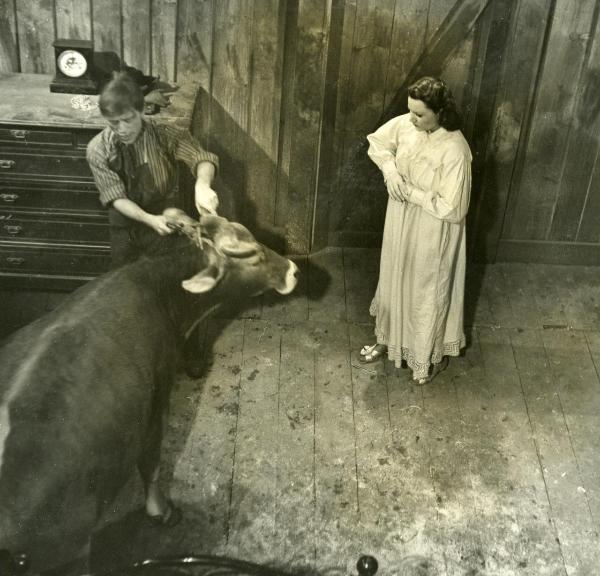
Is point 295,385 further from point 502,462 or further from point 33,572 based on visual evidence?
point 33,572

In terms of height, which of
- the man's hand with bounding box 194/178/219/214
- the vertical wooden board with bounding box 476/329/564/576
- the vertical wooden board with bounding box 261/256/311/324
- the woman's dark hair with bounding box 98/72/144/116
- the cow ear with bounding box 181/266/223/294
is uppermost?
the woman's dark hair with bounding box 98/72/144/116

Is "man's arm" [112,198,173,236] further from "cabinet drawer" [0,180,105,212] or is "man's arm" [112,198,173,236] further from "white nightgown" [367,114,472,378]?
"white nightgown" [367,114,472,378]

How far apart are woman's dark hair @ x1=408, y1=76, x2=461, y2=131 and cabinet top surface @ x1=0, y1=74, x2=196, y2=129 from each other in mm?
755

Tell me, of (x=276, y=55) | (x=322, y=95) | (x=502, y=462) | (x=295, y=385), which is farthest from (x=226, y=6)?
(x=502, y=462)

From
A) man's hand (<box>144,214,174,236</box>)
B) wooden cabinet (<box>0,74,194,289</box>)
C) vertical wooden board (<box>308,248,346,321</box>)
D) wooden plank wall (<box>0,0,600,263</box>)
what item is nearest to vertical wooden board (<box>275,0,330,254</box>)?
wooden plank wall (<box>0,0,600,263</box>)

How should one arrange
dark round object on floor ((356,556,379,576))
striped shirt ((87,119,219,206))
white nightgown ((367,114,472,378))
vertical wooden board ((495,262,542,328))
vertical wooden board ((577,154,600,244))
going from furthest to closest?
vertical wooden board ((577,154,600,244)) → vertical wooden board ((495,262,542,328)) → white nightgown ((367,114,472,378)) → striped shirt ((87,119,219,206)) → dark round object on floor ((356,556,379,576))

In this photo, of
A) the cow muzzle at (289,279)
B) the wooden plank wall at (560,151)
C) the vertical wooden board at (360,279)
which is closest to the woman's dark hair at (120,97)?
the cow muzzle at (289,279)

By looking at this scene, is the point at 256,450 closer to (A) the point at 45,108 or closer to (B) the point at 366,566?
(B) the point at 366,566

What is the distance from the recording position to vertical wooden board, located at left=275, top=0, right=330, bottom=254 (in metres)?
3.15

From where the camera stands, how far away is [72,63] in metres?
2.76

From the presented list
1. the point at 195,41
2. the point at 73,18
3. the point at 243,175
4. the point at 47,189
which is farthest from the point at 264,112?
the point at 47,189

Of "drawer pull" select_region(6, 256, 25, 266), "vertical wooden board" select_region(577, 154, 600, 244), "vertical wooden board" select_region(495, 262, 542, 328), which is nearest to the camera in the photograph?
"drawer pull" select_region(6, 256, 25, 266)

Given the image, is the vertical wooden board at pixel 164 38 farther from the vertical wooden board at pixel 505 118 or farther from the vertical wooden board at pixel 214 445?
the vertical wooden board at pixel 505 118

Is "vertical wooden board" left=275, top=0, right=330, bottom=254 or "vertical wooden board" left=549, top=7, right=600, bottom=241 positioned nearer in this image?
"vertical wooden board" left=275, top=0, right=330, bottom=254
